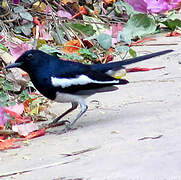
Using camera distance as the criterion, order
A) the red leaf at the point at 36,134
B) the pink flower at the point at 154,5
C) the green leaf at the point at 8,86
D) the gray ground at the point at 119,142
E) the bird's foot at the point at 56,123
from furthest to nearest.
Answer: the pink flower at the point at 154,5
the green leaf at the point at 8,86
the bird's foot at the point at 56,123
the red leaf at the point at 36,134
the gray ground at the point at 119,142

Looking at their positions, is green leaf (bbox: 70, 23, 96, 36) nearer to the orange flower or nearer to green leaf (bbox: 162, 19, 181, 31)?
the orange flower

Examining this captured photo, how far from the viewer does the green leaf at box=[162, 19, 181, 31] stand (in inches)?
268

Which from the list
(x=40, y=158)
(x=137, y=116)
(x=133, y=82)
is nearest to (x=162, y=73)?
(x=133, y=82)

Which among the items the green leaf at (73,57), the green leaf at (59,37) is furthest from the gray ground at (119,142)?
the green leaf at (59,37)

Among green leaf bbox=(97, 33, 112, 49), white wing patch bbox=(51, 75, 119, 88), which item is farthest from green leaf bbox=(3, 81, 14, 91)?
green leaf bbox=(97, 33, 112, 49)

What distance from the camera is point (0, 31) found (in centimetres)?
604

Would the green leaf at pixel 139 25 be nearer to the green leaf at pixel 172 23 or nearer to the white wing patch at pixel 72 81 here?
the green leaf at pixel 172 23

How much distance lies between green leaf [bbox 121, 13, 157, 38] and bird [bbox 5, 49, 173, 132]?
1.83 metres

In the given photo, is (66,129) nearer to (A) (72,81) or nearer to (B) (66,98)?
(B) (66,98)

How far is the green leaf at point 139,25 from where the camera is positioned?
6.16 meters

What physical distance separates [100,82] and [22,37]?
A: 2.14 meters

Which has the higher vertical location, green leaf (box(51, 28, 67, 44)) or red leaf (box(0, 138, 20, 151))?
green leaf (box(51, 28, 67, 44))

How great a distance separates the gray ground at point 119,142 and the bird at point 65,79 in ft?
0.68

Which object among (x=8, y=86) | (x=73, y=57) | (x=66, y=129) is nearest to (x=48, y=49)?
(x=73, y=57)
